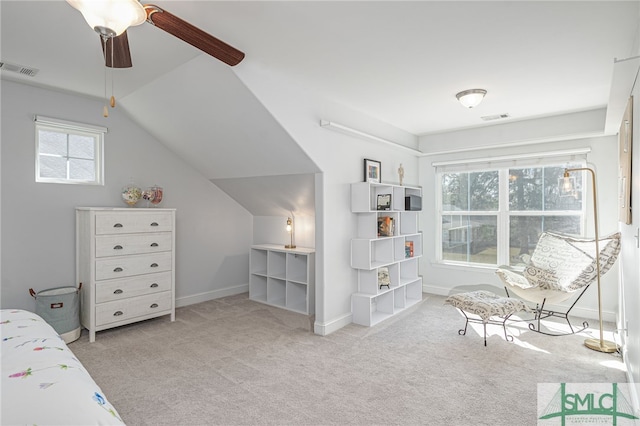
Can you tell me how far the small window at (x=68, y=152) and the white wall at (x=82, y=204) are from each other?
69 millimetres

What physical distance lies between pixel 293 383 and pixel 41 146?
3400mm

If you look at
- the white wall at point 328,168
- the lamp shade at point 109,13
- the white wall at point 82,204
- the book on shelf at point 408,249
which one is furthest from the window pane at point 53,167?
the book on shelf at point 408,249

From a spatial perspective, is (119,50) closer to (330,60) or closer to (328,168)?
(330,60)

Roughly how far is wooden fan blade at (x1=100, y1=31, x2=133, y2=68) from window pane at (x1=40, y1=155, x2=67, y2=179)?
2.16m

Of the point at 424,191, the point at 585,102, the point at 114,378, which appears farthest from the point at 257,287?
the point at 585,102

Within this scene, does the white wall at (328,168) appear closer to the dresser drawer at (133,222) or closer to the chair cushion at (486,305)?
the chair cushion at (486,305)

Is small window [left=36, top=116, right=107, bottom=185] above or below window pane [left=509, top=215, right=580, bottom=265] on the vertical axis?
above

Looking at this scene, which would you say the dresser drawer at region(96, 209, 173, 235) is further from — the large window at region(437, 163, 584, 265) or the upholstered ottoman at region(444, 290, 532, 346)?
the large window at region(437, 163, 584, 265)

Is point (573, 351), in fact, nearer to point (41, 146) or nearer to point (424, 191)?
point (424, 191)

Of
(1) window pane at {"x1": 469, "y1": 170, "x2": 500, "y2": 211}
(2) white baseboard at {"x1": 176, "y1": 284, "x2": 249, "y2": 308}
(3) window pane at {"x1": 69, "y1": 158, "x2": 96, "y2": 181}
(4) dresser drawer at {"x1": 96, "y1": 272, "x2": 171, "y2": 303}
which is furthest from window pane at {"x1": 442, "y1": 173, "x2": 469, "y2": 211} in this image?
(3) window pane at {"x1": 69, "y1": 158, "x2": 96, "y2": 181}

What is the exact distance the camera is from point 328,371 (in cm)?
274

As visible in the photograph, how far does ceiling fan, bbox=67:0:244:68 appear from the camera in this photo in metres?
1.41

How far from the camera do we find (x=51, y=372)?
1.34 metres

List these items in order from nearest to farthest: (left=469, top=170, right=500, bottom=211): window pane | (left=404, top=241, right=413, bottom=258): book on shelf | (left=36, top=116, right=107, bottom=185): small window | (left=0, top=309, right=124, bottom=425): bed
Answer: (left=0, top=309, right=124, bottom=425): bed
(left=36, top=116, right=107, bottom=185): small window
(left=404, top=241, right=413, bottom=258): book on shelf
(left=469, top=170, right=500, bottom=211): window pane
